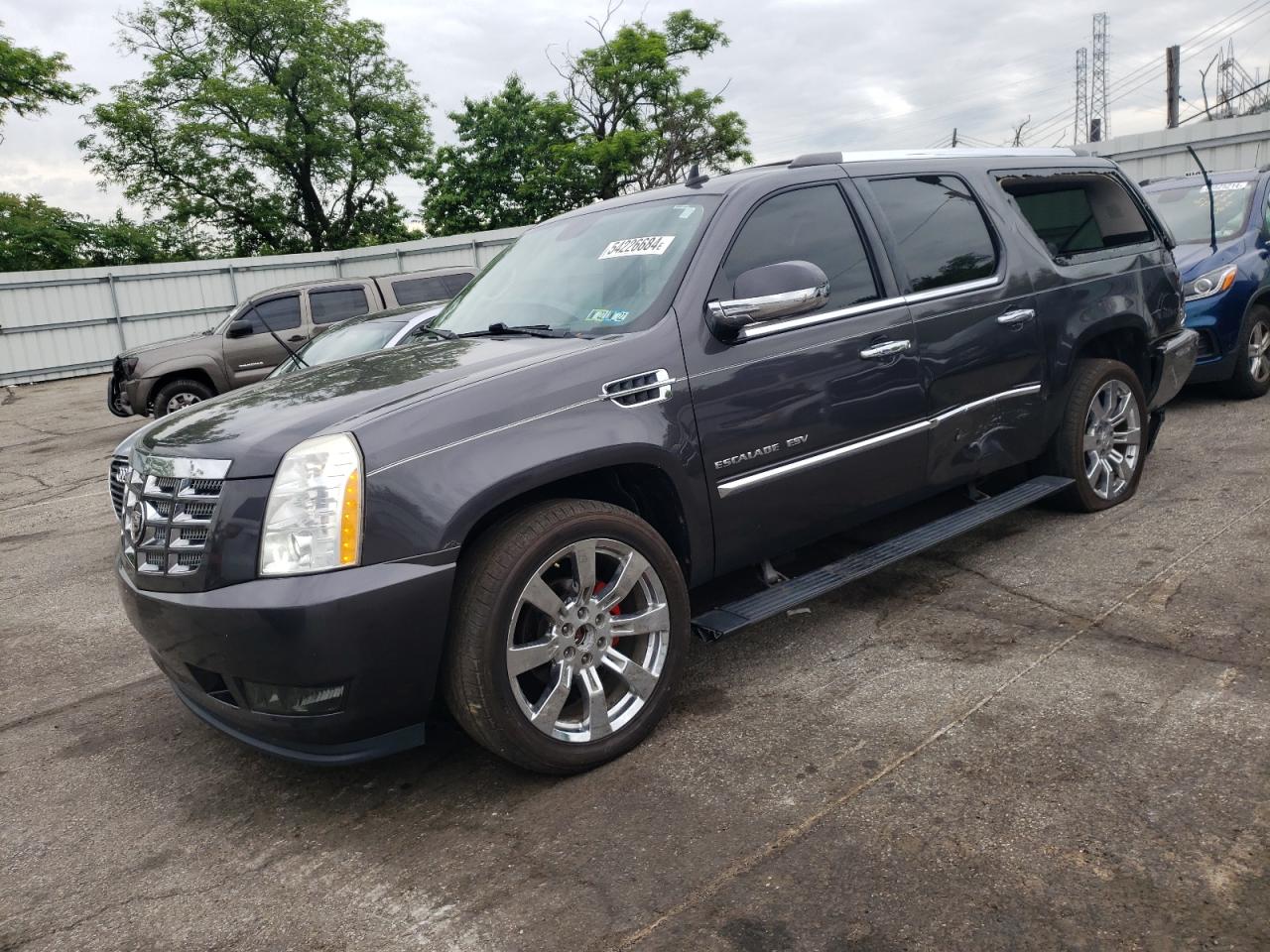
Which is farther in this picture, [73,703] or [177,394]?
[177,394]

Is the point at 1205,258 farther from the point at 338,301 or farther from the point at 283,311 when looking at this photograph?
the point at 283,311

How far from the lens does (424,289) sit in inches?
524

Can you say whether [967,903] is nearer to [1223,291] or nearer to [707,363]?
[707,363]

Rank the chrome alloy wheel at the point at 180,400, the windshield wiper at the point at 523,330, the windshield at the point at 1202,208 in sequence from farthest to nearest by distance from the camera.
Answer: the chrome alloy wheel at the point at 180,400
the windshield at the point at 1202,208
the windshield wiper at the point at 523,330

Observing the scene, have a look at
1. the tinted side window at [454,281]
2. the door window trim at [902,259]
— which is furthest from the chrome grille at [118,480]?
the tinted side window at [454,281]

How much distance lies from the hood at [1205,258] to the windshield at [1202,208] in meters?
0.23

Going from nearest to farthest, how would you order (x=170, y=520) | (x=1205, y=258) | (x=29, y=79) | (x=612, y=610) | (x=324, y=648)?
(x=324, y=648) < (x=170, y=520) < (x=612, y=610) < (x=1205, y=258) < (x=29, y=79)

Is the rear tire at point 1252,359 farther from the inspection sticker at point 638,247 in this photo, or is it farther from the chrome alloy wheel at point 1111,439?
the inspection sticker at point 638,247

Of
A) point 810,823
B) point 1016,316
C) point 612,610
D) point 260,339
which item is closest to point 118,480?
point 612,610

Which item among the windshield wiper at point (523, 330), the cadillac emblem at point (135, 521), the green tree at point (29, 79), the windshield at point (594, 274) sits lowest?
the cadillac emblem at point (135, 521)

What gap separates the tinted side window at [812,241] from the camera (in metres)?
3.77

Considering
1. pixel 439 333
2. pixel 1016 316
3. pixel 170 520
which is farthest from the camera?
pixel 1016 316

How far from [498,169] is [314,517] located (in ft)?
127

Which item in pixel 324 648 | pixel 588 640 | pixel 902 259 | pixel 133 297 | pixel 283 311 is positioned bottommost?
pixel 588 640
